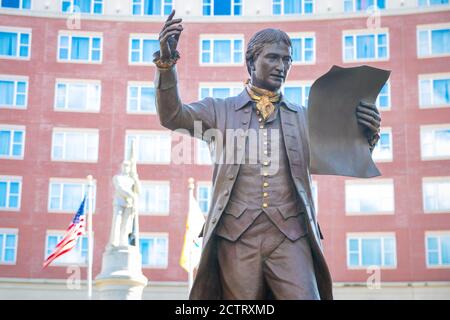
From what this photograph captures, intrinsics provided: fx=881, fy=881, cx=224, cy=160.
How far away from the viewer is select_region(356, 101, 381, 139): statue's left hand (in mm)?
7812

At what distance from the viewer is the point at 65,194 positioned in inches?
1954

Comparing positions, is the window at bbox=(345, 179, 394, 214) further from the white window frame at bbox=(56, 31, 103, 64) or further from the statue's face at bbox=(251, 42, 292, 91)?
the statue's face at bbox=(251, 42, 292, 91)

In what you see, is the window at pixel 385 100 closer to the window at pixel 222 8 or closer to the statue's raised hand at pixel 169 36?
the window at pixel 222 8

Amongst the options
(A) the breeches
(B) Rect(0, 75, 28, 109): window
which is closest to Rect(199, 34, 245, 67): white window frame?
(B) Rect(0, 75, 28, 109): window

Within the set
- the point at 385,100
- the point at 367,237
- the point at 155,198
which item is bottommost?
the point at 367,237

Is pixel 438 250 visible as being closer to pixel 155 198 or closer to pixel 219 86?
pixel 219 86

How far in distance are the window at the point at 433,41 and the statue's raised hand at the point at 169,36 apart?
44143mm

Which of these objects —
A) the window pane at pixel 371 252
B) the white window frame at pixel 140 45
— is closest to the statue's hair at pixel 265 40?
the window pane at pixel 371 252

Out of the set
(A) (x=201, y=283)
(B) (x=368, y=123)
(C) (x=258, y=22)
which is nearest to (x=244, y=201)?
(A) (x=201, y=283)

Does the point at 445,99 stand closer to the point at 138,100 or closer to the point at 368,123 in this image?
the point at 138,100

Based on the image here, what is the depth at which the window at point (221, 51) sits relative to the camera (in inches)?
2025

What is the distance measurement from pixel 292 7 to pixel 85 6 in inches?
484

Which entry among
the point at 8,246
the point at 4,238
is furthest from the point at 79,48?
the point at 8,246

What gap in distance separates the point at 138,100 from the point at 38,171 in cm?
699
